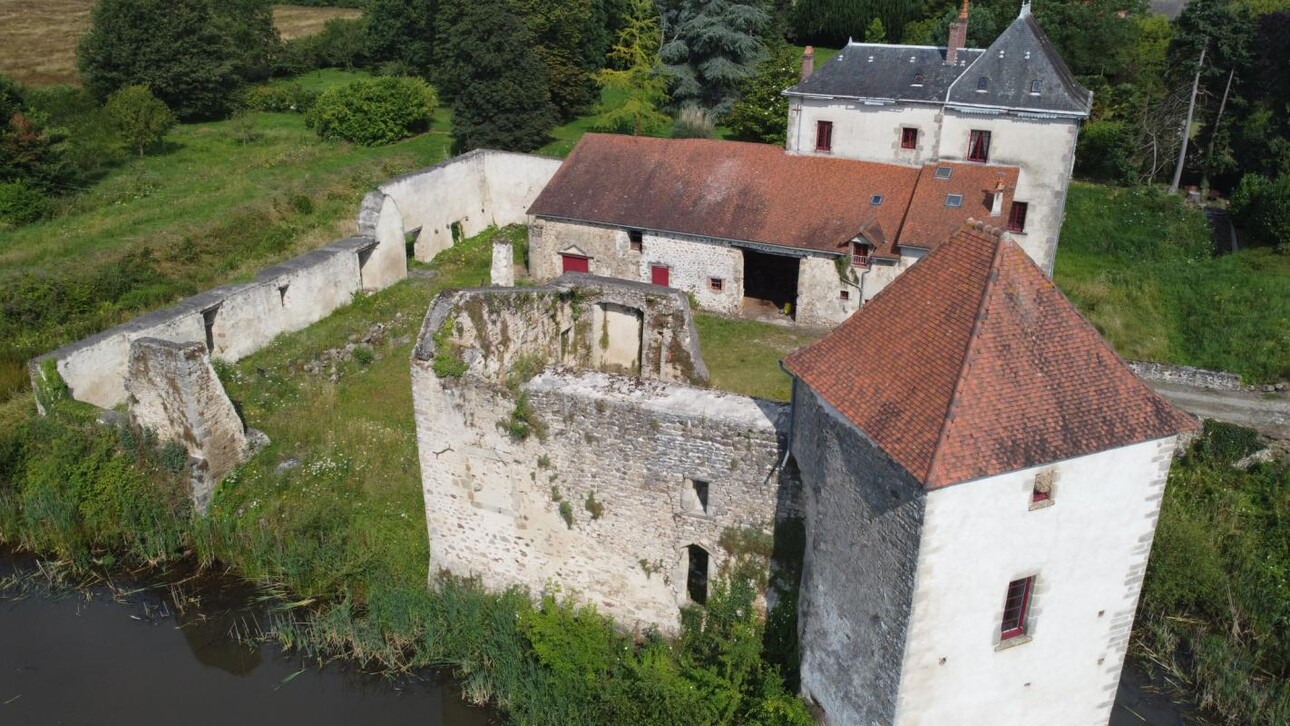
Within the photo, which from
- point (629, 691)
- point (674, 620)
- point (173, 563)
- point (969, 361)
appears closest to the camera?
point (969, 361)

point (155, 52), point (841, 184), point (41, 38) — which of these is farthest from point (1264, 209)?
point (41, 38)

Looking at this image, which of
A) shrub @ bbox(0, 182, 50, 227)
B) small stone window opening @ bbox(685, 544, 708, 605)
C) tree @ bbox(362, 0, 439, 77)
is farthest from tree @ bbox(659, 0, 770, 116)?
small stone window opening @ bbox(685, 544, 708, 605)

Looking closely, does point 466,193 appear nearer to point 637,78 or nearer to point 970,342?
point 637,78

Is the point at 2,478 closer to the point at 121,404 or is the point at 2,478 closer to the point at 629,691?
the point at 121,404

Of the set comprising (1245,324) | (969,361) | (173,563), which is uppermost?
(969,361)

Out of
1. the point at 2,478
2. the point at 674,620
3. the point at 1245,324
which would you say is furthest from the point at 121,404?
the point at 1245,324

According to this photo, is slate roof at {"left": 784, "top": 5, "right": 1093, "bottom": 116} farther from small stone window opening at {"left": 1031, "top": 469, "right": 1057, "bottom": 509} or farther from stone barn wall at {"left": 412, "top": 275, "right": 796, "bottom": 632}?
small stone window opening at {"left": 1031, "top": 469, "right": 1057, "bottom": 509}
